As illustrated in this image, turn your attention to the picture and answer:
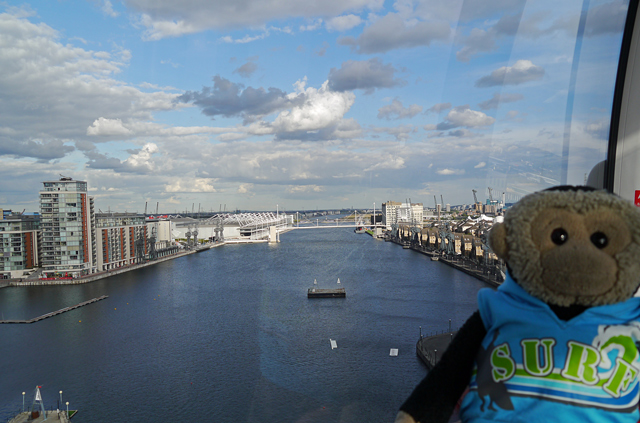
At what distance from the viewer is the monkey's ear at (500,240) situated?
0.37 m

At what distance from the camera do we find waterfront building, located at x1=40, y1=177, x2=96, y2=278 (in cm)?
1125

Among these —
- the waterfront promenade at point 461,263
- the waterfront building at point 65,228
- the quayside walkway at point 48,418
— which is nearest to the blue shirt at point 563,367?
the quayside walkway at point 48,418

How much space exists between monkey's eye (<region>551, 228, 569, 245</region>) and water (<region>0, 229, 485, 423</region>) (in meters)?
1.33

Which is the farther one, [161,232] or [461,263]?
[161,232]

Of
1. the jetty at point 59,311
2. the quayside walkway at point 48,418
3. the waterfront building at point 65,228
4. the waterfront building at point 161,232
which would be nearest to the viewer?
the quayside walkway at point 48,418

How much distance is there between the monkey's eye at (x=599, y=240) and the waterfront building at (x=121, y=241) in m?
13.3

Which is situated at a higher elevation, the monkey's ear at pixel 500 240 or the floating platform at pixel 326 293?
the monkey's ear at pixel 500 240

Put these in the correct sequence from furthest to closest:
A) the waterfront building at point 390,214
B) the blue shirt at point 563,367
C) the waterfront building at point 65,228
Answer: the waterfront building at point 390,214, the waterfront building at point 65,228, the blue shirt at point 563,367

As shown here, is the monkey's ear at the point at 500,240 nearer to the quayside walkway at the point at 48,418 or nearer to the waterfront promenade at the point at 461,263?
the quayside walkway at the point at 48,418

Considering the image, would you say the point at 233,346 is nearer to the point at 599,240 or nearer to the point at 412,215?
the point at 599,240

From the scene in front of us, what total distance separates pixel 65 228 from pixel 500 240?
1294cm

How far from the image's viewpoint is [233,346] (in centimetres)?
527

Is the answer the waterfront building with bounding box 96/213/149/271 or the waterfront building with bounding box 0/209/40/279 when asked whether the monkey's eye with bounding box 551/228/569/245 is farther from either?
the waterfront building with bounding box 0/209/40/279

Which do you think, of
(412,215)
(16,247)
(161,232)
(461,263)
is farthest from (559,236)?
(161,232)
